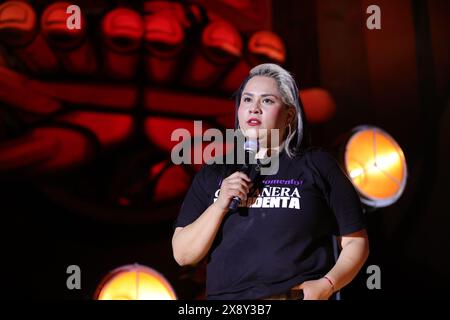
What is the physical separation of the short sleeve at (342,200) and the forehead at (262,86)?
9.2 inches

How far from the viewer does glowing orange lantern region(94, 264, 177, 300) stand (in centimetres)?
226

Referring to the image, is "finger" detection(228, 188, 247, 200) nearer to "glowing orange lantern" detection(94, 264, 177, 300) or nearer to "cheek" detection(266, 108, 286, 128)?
"cheek" detection(266, 108, 286, 128)

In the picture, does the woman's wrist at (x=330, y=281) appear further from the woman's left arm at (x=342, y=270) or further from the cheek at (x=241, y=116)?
the cheek at (x=241, y=116)

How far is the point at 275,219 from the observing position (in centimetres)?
130

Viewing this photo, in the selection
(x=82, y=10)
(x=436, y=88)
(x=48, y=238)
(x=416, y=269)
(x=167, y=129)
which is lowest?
(x=416, y=269)

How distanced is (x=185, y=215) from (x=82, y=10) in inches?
57.9

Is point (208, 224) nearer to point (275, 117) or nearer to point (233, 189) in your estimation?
point (233, 189)

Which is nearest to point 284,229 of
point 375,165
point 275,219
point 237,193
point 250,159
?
point 275,219

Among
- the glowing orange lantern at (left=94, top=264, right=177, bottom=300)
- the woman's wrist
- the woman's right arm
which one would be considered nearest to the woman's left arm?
the woman's wrist

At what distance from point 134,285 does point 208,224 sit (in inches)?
43.6

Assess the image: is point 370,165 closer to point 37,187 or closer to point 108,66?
point 108,66

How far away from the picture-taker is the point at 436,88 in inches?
118

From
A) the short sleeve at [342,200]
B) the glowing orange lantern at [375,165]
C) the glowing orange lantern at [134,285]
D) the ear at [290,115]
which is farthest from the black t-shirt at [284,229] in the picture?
the glowing orange lantern at [375,165]

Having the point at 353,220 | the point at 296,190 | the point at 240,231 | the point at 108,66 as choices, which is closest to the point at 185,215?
the point at 240,231
